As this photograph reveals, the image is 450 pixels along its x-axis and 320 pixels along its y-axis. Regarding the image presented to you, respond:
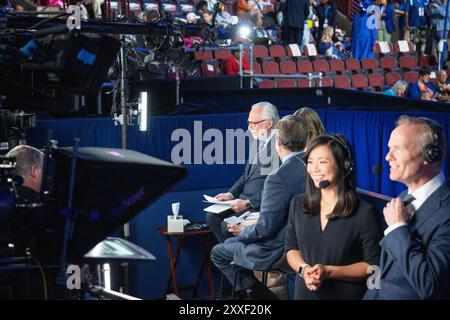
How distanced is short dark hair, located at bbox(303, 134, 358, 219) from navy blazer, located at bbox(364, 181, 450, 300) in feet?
1.62

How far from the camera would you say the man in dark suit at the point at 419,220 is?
2.91 metres

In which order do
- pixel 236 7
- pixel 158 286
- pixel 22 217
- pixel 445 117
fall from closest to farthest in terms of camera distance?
pixel 22 217
pixel 158 286
pixel 445 117
pixel 236 7

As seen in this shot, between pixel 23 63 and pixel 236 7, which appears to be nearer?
pixel 23 63

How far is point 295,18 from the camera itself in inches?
620

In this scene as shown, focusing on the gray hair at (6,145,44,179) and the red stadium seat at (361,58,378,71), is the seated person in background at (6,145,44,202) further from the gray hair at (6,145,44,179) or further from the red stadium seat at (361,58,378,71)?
the red stadium seat at (361,58,378,71)

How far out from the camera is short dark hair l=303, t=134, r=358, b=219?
3.53 meters

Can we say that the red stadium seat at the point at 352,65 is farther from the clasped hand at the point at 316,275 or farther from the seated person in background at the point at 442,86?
the clasped hand at the point at 316,275

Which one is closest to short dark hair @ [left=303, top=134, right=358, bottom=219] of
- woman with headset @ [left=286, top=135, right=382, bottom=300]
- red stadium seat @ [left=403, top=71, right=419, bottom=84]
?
woman with headset @ [left=286, top=135, right=382, bottom=300]

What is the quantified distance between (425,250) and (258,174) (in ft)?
9.21

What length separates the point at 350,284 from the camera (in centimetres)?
357

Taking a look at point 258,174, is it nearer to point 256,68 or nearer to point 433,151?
point 433,151

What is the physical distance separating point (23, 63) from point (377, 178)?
4.89 metres

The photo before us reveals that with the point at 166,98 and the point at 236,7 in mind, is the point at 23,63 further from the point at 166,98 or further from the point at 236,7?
the point at 236,7
